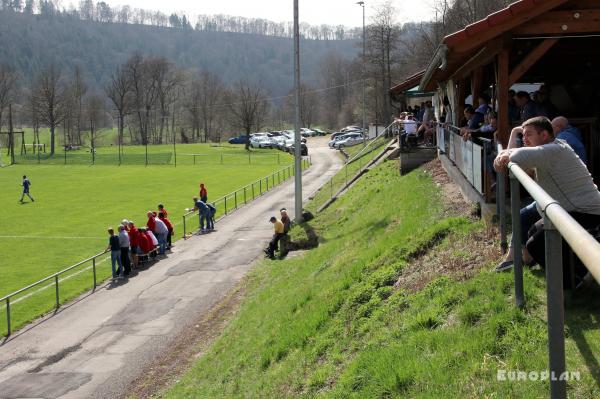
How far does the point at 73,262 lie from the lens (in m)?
22.2

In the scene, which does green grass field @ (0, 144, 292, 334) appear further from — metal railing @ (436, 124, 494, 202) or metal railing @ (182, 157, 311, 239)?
metal railing @ (436, 124, 494, 202)

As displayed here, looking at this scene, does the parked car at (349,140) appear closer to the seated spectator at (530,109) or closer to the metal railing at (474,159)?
the metal railing at (474,159)

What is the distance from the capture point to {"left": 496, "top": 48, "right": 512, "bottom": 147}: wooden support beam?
32.4 ft

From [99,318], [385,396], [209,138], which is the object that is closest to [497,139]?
[385,396]

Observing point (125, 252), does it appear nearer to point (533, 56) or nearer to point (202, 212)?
point (202, 212)

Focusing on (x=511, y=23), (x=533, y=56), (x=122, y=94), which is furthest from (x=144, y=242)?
(x=122, y=94)

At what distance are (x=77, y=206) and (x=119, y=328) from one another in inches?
906

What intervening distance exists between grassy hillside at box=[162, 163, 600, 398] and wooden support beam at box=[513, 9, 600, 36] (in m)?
2.85

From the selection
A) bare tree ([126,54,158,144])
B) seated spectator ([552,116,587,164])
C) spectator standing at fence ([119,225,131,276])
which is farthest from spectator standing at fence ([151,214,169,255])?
bare tree ([126,54,158,144])

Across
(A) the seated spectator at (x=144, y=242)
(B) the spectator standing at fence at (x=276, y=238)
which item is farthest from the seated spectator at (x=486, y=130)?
(A) the seated spectator at (x=144, y=242)

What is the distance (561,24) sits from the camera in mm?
9789

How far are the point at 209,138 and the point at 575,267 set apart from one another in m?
127

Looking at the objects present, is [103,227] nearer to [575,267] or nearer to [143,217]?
[143,217]

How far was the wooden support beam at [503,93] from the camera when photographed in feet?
32.4
